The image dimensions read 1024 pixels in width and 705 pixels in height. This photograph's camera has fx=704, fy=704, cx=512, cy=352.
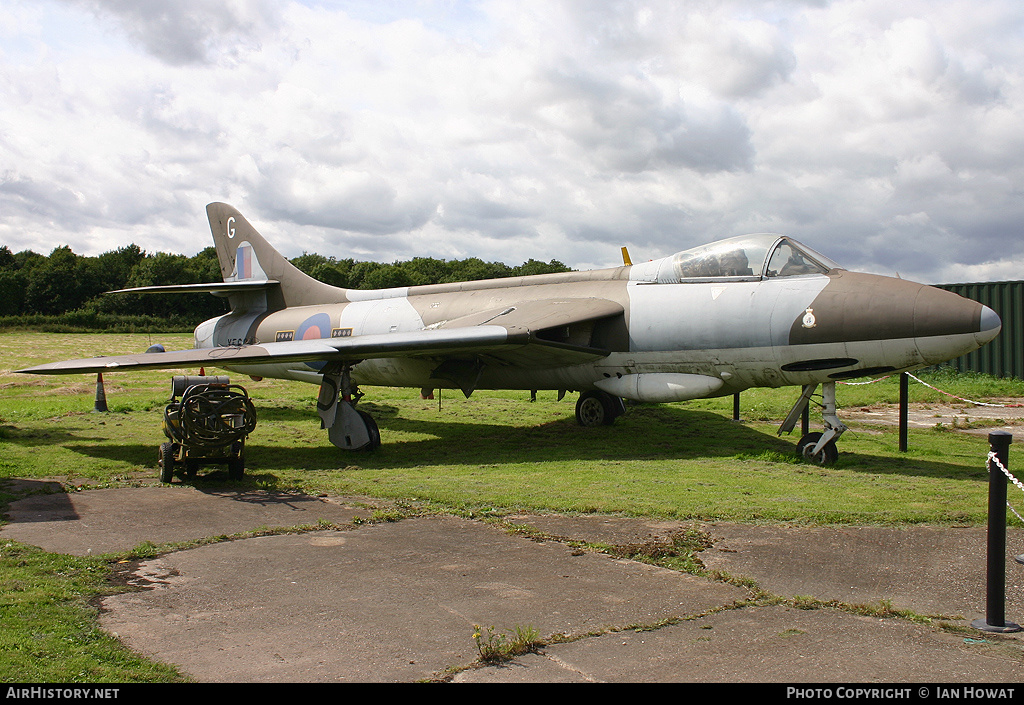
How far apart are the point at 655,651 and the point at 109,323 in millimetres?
69940

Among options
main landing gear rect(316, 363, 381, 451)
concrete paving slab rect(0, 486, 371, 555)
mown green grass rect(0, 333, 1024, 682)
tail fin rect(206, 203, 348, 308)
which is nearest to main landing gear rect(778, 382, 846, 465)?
mown green grass rect(0, 333, 1024, 682)

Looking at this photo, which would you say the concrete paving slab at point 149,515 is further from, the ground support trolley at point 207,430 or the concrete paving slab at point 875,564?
the concrete paving slab at point 875,564

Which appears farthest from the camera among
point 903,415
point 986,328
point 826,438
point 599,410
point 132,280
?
point 132,280

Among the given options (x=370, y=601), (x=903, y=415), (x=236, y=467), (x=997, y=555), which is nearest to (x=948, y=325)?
(x=903, y=415)

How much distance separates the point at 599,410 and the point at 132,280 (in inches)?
3582

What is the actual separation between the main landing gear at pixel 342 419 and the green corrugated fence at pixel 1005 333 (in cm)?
1849

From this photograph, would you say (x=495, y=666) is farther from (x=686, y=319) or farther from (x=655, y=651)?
(x=686, y=319)

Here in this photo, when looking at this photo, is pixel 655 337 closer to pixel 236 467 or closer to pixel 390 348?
pixel 390 348

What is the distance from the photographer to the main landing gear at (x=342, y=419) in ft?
36.7

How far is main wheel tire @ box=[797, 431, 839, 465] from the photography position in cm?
953

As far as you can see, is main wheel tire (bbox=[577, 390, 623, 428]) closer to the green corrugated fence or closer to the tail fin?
the tail fin

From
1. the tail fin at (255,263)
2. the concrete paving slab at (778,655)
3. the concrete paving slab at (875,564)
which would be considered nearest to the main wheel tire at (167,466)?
the concrete paving slab at (875,564)

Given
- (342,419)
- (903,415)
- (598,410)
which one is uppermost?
(903,415)

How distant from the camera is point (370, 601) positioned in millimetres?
4602
